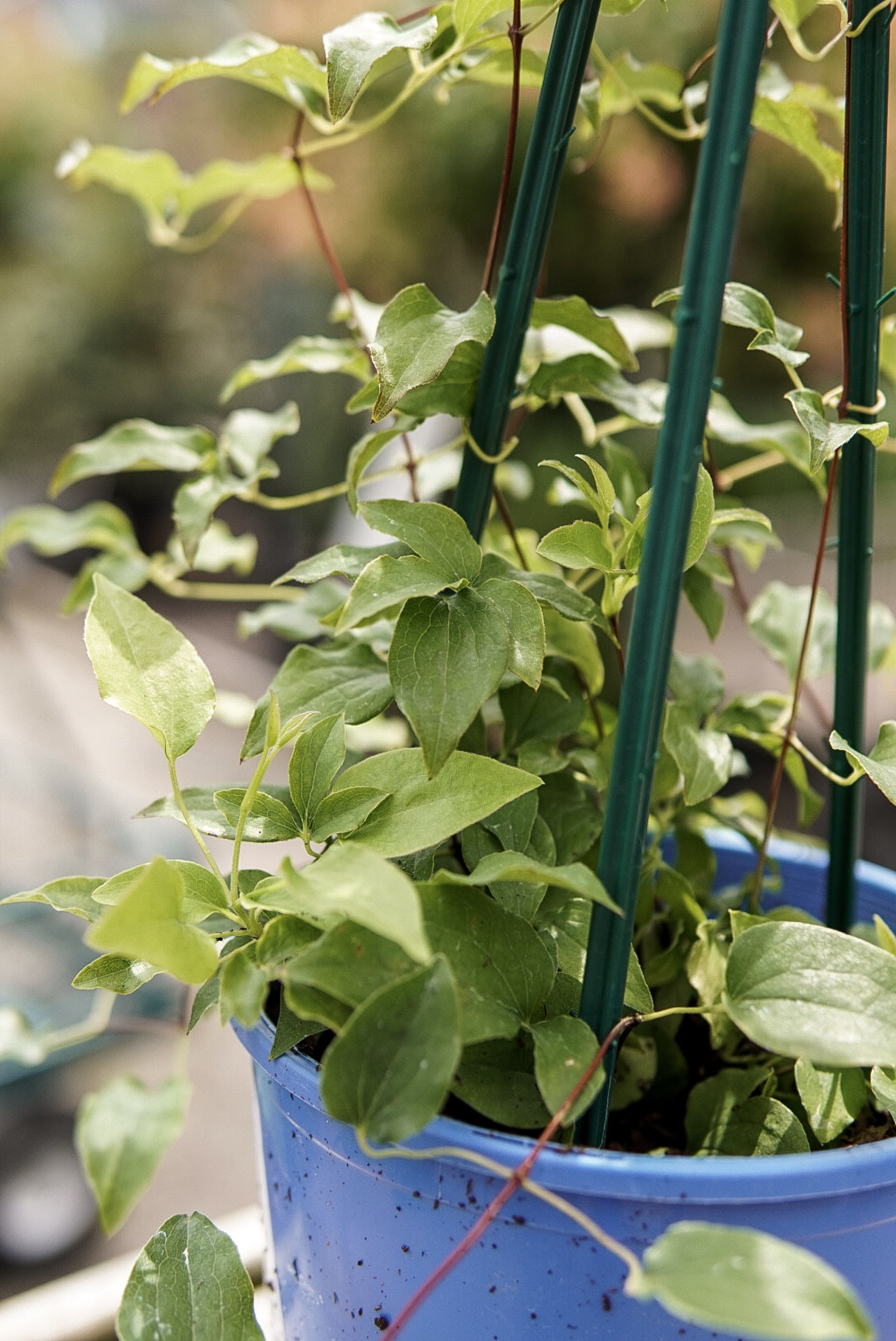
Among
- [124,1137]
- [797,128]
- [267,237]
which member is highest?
[267,237]

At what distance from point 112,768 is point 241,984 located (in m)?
1.60

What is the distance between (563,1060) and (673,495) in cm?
12

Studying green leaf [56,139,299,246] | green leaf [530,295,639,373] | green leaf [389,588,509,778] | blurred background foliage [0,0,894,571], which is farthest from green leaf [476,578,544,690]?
blurred background foliage [0,0,894,571]

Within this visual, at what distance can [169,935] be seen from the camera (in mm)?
211

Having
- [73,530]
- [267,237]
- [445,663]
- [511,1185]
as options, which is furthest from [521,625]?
[267,237]

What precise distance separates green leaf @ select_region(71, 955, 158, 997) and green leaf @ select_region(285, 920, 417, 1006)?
2.3 inches

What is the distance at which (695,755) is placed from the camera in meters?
0.32

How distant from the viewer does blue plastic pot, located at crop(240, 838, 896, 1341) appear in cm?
22

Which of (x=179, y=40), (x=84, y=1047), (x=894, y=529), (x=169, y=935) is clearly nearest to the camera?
(x=169, y=935)

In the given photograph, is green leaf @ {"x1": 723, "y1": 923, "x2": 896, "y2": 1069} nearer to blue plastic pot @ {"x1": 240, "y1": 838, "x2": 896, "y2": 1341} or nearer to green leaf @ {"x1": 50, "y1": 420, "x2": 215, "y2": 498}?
blue plastic pot @ {"x1": 240, "y1": 838, "x2": 896, "y2": 1341}

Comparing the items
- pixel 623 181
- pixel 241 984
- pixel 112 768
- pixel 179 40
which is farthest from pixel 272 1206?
pixel 179 40

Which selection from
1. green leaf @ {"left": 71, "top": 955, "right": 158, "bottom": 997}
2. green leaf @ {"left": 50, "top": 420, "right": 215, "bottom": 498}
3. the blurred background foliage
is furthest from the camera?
the blurred background foliage

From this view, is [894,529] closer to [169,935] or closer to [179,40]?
[169,935]

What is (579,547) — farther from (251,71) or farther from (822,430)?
(251,71)
